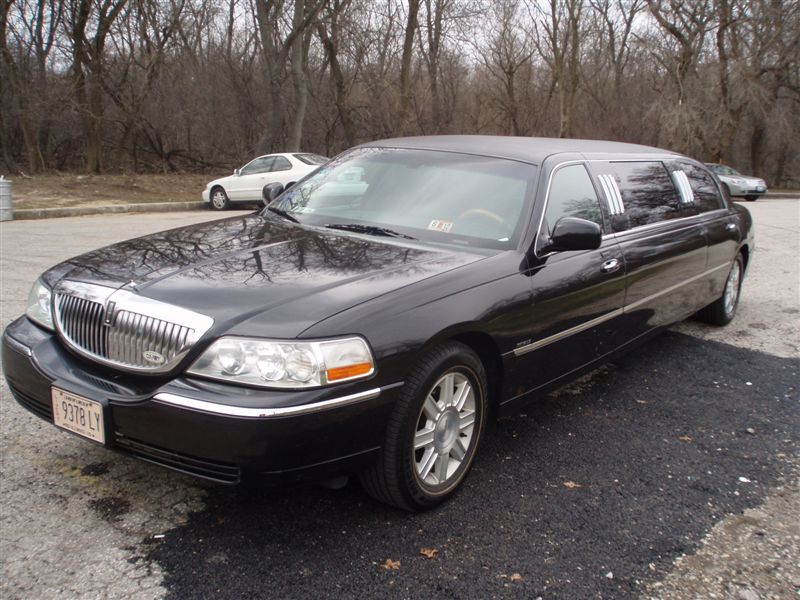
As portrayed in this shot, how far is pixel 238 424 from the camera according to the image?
2.43 meters

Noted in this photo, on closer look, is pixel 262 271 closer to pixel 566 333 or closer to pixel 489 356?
pixel 489 356

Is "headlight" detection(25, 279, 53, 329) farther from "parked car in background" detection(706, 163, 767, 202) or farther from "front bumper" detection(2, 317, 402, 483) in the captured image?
"parked car in background" detection(706, 163, 767, 202)

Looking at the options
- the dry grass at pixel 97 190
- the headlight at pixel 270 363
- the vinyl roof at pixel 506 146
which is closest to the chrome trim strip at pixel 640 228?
the vinyl roof at pixel 506 146

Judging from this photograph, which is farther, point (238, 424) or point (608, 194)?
point (608, 194)

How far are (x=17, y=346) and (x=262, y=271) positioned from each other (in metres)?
1.13

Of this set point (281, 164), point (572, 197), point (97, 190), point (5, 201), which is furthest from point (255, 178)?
point (572, 197)

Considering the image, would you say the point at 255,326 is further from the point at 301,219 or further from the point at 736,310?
the point at 736,310

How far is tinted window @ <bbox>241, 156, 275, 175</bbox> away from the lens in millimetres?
17438

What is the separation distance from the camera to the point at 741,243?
620 cm

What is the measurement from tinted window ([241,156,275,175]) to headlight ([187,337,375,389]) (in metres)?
15.4

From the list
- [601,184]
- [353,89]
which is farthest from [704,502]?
[353,89]

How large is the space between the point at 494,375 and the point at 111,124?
24250 mm

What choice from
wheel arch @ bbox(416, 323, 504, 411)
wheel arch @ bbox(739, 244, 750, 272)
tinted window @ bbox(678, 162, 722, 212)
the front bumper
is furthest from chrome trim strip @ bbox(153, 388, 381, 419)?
wheel arch @ bbox(739, 244, 750, 272)

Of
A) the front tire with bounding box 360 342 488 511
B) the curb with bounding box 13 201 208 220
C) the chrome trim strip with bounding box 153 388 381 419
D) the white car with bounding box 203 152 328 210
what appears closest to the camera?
the chrome trim strip with bounding box 153 388 381 419
